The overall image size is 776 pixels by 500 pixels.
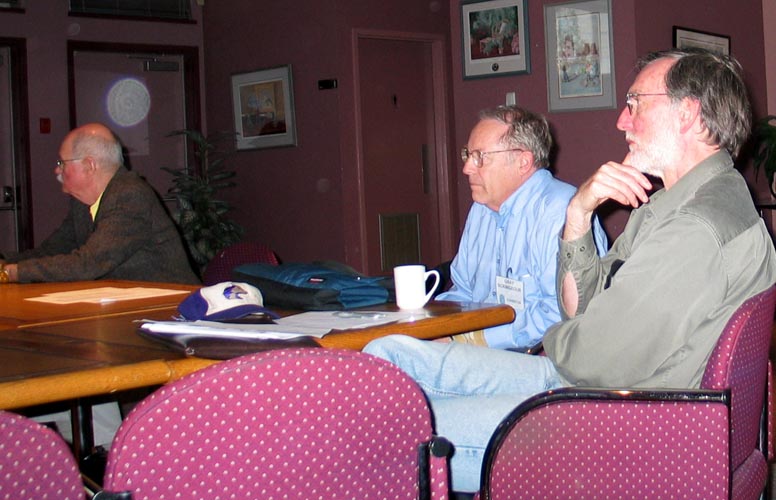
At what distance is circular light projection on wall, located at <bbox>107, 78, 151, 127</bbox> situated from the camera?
7586 mm

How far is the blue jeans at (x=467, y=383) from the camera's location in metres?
1.71

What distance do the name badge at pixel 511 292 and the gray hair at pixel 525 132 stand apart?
1.86 ft

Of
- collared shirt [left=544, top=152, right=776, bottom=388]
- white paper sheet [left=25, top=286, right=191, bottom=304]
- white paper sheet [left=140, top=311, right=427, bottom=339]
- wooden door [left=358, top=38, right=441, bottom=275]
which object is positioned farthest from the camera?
wooden door [left=358, top=38, right=441, bottom=275]

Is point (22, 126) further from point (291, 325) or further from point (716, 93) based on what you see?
point (716, 93)

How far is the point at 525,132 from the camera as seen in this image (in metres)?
2.81

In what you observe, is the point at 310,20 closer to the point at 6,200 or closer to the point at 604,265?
the point at 6,200

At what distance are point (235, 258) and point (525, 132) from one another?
130cm

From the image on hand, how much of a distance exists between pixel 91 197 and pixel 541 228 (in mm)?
2250

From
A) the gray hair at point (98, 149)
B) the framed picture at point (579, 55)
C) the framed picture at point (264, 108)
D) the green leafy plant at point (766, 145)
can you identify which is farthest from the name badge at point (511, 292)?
the framed picture at point (264, 108)

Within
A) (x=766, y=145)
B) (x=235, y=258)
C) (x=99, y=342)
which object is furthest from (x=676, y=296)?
(x=766, y=145)

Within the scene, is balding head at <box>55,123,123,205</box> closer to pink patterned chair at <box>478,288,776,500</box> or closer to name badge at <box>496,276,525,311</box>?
name badge at <box>496,276,525,311</box>

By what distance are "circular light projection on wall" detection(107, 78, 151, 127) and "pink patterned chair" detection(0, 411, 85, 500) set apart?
7059 millimetres

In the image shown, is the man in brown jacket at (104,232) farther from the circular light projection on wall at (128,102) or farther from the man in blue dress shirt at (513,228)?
the circular light projection on wall at (128,102)

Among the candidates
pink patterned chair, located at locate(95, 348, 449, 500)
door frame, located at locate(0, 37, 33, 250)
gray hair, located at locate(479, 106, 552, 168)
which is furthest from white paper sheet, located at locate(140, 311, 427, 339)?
door frame, located at locate(0, 37, 33, 250)
